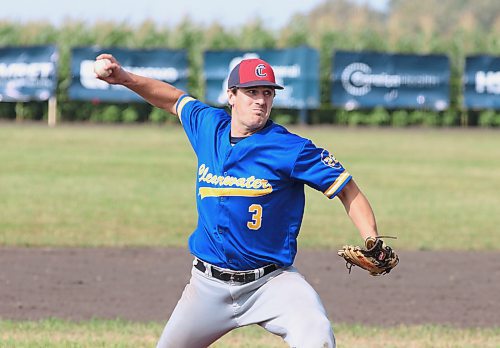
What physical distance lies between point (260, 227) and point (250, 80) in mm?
760

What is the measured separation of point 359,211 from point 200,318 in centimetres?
102

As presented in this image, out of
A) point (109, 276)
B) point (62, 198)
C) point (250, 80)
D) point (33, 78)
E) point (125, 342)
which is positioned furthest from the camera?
point (33, 78)

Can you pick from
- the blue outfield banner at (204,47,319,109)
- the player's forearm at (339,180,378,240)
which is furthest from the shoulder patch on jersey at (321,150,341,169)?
the blue outfield banner at (204,47,319,109)

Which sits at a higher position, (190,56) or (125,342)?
(190,56)

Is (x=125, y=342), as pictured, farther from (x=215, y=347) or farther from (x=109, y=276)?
(x=109, y=276)

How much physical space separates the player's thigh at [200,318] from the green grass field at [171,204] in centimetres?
220

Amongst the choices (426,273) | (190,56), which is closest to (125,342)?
(426,273)

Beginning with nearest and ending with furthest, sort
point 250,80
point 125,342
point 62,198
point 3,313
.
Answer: point 250,80
point 125,342
point 3,313
point 62,198

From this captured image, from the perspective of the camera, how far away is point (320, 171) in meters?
5.57

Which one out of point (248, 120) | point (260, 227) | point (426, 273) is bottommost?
point (426, 273)

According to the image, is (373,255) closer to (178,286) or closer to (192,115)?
(192,115)

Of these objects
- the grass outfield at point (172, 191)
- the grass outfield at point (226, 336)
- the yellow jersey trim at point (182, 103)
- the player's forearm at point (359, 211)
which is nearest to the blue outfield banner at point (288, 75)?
the grass outfield at point (172, 191)

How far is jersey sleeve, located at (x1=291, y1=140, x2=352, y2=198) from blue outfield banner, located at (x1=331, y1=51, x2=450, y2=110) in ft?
94.4

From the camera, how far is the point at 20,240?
13117 mm
